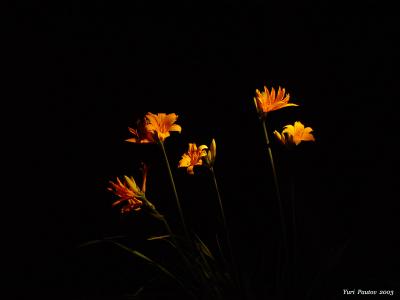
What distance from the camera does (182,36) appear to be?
1.41 meters

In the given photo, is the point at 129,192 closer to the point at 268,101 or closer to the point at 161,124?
the point at 161,124

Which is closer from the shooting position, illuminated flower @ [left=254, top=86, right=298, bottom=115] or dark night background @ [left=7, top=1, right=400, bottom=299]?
illuminated flower @ [left=254, top=86, right=298, bottom=115]

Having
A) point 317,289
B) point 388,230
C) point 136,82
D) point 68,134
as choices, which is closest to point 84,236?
point 68,134

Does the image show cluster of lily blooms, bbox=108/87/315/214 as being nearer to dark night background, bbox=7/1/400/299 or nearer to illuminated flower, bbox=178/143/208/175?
illuminated flower, bbox=178/143/208/175

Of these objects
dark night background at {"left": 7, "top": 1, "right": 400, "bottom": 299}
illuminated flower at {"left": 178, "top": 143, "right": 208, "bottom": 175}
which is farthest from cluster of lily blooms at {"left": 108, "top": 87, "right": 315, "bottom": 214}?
dark night background at {"left": 7, "top": 1, "right": 400, "bottom": 299}

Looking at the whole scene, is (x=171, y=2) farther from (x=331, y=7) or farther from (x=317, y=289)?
(x=317, y=289)

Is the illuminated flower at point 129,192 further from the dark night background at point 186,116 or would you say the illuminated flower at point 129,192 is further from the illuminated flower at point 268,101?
the dark night background at point 186,116

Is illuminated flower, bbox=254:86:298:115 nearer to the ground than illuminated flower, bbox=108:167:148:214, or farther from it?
farther from it

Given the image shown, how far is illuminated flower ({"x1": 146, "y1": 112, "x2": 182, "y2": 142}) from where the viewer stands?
2.65 ft

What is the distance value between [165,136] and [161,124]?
0.10 ft

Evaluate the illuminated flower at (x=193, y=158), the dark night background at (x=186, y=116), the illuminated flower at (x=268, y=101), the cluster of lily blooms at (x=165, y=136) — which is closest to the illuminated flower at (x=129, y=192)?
the cluster of lily blooms at (x=165, y=136)

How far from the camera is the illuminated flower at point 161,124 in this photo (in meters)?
0.81

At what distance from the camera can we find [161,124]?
2.70 ft

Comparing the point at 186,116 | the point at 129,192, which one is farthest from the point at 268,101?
the point at 186,116
